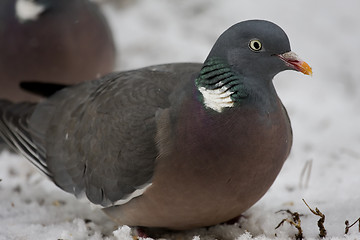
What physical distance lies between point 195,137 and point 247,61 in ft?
1.34

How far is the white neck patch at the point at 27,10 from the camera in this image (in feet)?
16.1

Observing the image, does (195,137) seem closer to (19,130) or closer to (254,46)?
(254,46)

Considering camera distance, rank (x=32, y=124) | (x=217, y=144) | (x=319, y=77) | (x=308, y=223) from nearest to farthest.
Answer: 1. (x=217, y=144)
2. (x=308, y=223)
3. (x=32, y=124)
4. (x=319, y=77)

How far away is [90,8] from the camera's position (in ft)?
16.9

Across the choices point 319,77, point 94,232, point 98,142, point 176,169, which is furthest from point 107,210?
point 319,77

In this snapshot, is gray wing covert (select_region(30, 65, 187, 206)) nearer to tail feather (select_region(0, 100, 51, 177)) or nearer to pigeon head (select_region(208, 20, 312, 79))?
tail feather (select_region(0, 100, 51, 177))

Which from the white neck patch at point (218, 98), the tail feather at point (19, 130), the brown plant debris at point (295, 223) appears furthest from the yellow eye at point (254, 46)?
the tail feather at point (19, 130)

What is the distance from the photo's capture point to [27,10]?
494 centimetres

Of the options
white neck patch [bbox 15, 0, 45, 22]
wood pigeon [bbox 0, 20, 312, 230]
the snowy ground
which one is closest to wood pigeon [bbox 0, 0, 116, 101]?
white neck patch [bbox 15, 0, 45, 22]

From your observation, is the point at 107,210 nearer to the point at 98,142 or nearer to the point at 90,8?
the point at 98,142

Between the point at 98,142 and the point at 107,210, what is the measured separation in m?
0.36

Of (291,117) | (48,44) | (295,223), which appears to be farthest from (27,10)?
(295,223)

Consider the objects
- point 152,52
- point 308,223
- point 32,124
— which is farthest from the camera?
point 152,52

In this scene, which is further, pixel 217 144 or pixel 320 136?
pixel 320 136
